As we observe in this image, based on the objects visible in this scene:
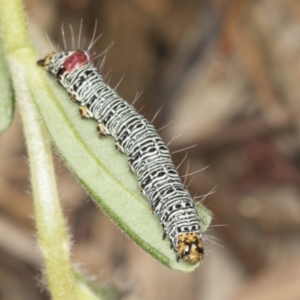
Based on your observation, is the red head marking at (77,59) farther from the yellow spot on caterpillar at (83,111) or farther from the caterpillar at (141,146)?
the yellow spot on caterpillar at (83,111)

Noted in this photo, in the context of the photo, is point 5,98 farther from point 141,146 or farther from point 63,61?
point 141,146

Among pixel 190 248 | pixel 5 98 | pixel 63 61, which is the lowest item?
pixel 190 248

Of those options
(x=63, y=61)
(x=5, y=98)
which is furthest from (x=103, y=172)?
(x=63, y=61)

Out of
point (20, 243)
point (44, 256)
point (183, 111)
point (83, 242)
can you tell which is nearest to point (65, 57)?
point (44, 256)

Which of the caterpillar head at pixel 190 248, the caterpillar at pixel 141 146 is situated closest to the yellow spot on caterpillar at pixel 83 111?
the caterpillar at pixel 141 146

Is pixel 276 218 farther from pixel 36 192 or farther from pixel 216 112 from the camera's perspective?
pixel 36 192
